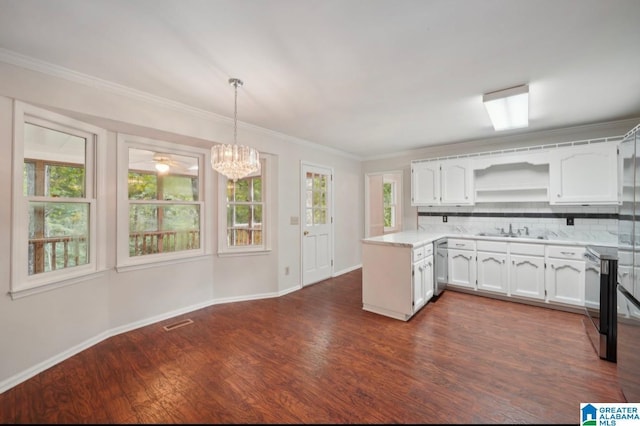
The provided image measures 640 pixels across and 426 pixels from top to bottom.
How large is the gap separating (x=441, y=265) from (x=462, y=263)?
Answer: 1.24ft

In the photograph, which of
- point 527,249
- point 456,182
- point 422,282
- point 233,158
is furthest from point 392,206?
point 233,158

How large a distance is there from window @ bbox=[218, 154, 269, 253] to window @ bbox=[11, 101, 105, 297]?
4.33 ft

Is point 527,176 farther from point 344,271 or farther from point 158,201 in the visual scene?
point 158,201

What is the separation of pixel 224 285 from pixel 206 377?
1672 millimetres

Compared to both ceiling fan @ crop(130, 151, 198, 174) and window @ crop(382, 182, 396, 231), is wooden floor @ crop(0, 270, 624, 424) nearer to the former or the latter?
ceiling fan @ crop(130, 151, 198, 174)

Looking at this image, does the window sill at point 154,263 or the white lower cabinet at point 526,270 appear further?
the white lower cabinet at point 526,270

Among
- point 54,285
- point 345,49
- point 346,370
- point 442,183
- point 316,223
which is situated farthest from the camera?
point 316,223

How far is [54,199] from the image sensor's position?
7.58ft

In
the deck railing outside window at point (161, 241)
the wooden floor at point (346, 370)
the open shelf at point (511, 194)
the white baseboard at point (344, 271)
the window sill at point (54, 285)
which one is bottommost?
the wooden floor at point (346, 370)

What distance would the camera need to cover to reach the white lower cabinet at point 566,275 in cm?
315

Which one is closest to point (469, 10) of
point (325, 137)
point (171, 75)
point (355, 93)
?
point (355, 93)

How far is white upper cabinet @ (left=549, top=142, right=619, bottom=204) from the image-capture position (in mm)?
3184

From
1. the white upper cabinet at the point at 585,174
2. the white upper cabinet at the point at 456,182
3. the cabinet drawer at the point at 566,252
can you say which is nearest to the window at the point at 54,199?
the white upper cabinet at the point at 456,182

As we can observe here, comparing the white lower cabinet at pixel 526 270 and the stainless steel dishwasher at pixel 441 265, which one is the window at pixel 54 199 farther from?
the white lower cabinet at pixel 526 270
